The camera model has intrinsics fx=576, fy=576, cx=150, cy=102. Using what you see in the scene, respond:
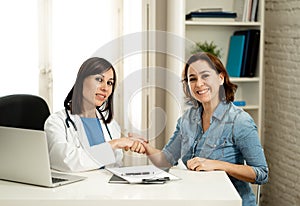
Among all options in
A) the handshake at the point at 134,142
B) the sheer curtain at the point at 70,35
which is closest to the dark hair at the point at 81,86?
the handshake at the point at 134,142

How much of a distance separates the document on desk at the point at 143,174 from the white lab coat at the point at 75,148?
63 millimetres

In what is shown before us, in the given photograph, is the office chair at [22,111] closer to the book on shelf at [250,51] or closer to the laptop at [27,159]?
the laptop at [27,159]

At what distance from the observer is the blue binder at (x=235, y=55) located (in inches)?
146

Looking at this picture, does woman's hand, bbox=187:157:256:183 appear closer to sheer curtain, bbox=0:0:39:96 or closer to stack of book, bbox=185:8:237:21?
stack of book, bbox=185:8:237:21

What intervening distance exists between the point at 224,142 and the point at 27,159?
0.78 m

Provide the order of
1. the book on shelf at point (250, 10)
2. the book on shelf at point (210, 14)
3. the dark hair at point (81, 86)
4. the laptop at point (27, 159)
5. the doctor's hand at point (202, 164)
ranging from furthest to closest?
1. the book on shelf at point (250, 10)
2. the book on shelf at point (210, 14)
3. the doctor's hand at point (202, 164)
4. the dark hair at point (81, 86)
5. the laptop at point (27, 159)

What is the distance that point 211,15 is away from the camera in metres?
3.63

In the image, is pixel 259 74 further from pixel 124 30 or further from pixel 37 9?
pixel 37 9

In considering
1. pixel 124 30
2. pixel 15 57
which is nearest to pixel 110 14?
pixel 124 30

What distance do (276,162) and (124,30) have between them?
1.40 m

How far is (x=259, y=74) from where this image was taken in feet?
12.2

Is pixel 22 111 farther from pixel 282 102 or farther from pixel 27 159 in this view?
pixel 282 102

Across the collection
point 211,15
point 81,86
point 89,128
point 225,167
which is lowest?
point 225,167

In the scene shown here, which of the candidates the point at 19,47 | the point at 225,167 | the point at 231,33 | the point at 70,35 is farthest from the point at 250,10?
the point at 225,167
